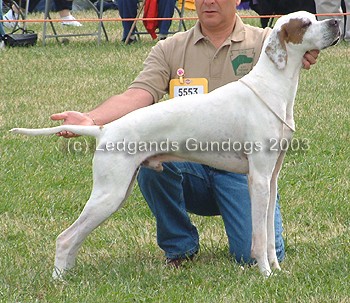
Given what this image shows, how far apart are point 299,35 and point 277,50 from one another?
109mm

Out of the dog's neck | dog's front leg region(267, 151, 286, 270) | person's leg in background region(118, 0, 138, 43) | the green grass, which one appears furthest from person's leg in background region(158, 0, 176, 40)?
the dog's neck

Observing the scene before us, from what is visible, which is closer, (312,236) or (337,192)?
(312,236)

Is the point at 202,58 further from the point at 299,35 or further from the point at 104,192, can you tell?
the point at 104,192

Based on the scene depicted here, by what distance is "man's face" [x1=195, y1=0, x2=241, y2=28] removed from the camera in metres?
4.11

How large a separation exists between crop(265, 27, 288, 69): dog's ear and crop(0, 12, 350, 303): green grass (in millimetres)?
917

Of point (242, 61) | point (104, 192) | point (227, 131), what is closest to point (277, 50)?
point (227, 131)

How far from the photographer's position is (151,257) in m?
4.34

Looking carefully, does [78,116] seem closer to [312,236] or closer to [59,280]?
[59,280]

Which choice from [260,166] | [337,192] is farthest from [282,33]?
[337,192]

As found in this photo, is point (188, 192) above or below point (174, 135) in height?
below

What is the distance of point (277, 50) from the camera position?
358cm

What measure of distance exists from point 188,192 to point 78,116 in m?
0.75

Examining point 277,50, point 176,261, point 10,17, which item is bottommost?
point 10,17

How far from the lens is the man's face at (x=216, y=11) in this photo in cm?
411
